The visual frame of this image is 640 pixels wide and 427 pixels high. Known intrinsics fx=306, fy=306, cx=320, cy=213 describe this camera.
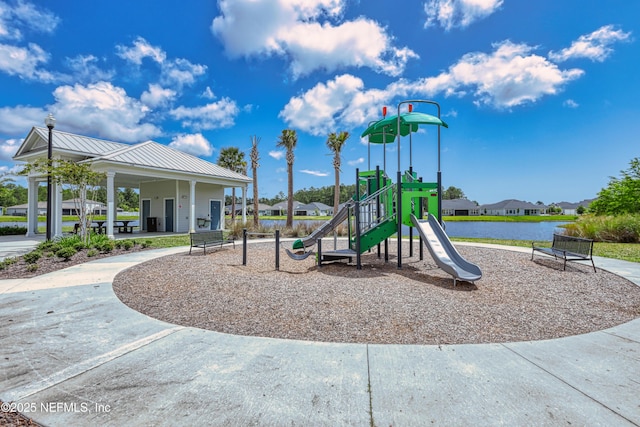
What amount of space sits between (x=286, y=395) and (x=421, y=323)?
226cm

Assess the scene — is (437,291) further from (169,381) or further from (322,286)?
(169,381)

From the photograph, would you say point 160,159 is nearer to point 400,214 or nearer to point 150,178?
point 150,178

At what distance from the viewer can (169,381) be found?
2.61 metres

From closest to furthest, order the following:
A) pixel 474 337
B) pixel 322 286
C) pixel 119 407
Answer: pixel 119 407 → pixel 474 337 → pixel 322 286

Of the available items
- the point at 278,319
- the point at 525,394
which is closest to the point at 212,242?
the point at 278,319

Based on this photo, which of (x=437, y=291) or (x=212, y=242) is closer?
(x=437, y=291)

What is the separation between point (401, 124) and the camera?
374 inches

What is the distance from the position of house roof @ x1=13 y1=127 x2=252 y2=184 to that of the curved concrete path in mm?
13554

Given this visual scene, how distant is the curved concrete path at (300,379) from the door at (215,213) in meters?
18.2

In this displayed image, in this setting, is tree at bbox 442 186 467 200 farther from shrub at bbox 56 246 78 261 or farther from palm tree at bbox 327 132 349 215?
shrub at bbox 56 246 78 261

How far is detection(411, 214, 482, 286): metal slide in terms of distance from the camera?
6.00 metres

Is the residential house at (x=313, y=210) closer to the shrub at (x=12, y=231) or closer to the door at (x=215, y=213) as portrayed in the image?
the door at (x=215, y=213)

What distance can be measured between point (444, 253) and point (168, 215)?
18538 millimetres

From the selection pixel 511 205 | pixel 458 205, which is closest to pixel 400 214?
pixel 458 205
